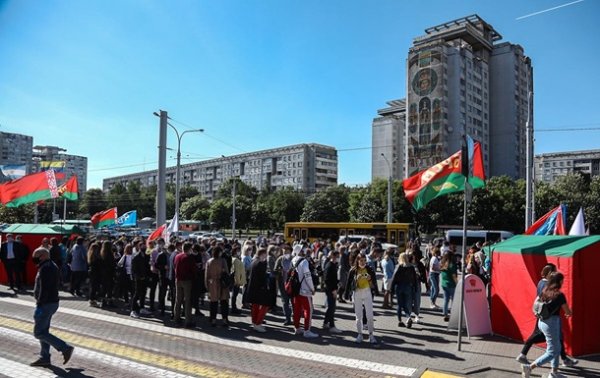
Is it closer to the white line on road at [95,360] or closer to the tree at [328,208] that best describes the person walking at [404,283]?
the white line on road at [95,360]

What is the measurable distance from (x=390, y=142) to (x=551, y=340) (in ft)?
381

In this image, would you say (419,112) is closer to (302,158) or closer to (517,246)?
(302,158)

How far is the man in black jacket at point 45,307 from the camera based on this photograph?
7.37 metres

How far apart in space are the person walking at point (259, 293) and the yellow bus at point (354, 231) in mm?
23298

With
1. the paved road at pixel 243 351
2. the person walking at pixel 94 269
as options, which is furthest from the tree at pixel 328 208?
the paved road at pixel 243 351

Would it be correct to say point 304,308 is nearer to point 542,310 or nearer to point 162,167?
point 542,310

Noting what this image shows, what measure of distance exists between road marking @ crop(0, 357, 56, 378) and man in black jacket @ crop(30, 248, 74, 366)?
0.18 metres

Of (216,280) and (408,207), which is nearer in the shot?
(216,280)

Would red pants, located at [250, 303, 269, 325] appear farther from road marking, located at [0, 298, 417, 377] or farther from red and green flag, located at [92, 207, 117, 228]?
red and green flag, located at [92, 207, 117, 228]

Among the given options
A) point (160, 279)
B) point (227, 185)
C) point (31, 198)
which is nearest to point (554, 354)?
point (160, 279)

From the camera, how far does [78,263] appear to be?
15047 millimetres

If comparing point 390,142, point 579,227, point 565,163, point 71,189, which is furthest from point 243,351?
point 565,163

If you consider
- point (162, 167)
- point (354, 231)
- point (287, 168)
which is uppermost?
point (287, 168)

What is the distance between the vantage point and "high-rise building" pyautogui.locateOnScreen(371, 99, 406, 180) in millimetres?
116562
